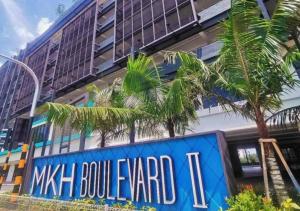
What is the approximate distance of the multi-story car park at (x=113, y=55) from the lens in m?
11.6

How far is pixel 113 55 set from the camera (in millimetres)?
18453

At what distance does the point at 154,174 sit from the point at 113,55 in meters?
14.1

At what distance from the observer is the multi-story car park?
11.6 meters

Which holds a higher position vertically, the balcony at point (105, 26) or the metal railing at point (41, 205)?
the balcony at point (105, 26)

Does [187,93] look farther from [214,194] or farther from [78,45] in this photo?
[78,45]

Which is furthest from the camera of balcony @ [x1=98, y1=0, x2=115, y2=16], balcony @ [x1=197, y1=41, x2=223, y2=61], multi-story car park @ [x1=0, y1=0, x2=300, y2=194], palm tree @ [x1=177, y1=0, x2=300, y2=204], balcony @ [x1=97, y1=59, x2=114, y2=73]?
balcony @ [x1=98, y1=0, x2=115, y2=16]

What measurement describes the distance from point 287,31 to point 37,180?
10.5 metres

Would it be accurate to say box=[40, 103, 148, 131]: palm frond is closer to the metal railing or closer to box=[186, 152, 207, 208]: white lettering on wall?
the metal railing

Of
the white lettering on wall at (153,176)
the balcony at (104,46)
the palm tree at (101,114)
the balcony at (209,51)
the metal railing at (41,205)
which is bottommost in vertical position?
the metal railing at (41,205)

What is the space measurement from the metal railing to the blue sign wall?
990mm

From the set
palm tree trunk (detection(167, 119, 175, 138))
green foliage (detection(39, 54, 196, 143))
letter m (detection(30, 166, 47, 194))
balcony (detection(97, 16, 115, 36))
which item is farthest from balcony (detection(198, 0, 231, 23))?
letter m (detection(30, 166, 47, 194))

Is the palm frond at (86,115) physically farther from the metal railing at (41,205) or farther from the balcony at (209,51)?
the balcony at (209,51)

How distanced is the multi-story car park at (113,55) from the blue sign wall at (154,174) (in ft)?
5.33

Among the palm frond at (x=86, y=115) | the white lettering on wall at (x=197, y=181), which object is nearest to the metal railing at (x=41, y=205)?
the white lettering on wall at (x=197, y=181)
